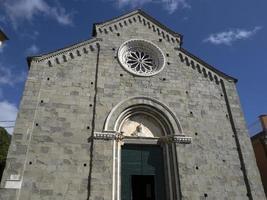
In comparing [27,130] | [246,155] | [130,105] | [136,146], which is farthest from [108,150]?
[246,155]

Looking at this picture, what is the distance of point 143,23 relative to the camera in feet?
46.2

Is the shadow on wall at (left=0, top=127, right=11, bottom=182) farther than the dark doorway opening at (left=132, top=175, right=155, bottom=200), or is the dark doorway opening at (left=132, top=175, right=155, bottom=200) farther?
the shadow on wall at (left=0, top=127, right=11, bottom=182)

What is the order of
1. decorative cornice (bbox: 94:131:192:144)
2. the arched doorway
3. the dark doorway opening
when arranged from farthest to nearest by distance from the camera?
the dark doorway opening, decorative cornice (bbox: 94:131:192:144), the arched doorway

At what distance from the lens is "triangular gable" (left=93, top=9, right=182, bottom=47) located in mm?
13508

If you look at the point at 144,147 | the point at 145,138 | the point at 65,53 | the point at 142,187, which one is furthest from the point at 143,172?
the point at 65,53

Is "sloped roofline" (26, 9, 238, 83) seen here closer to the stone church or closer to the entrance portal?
the stone church

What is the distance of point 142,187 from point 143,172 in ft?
3.76

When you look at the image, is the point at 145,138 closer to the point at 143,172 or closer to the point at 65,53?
the point at 143,172

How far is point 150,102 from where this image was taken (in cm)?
1161

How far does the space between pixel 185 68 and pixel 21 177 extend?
8220 millimetres

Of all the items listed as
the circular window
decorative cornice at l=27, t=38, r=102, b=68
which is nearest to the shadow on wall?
decorative cornice at l=27, t=38, r=102, b=68

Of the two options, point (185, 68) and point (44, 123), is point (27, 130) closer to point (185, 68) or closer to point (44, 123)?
point (44, 123)

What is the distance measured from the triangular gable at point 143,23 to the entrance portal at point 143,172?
573 cm

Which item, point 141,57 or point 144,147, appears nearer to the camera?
point 144,147
